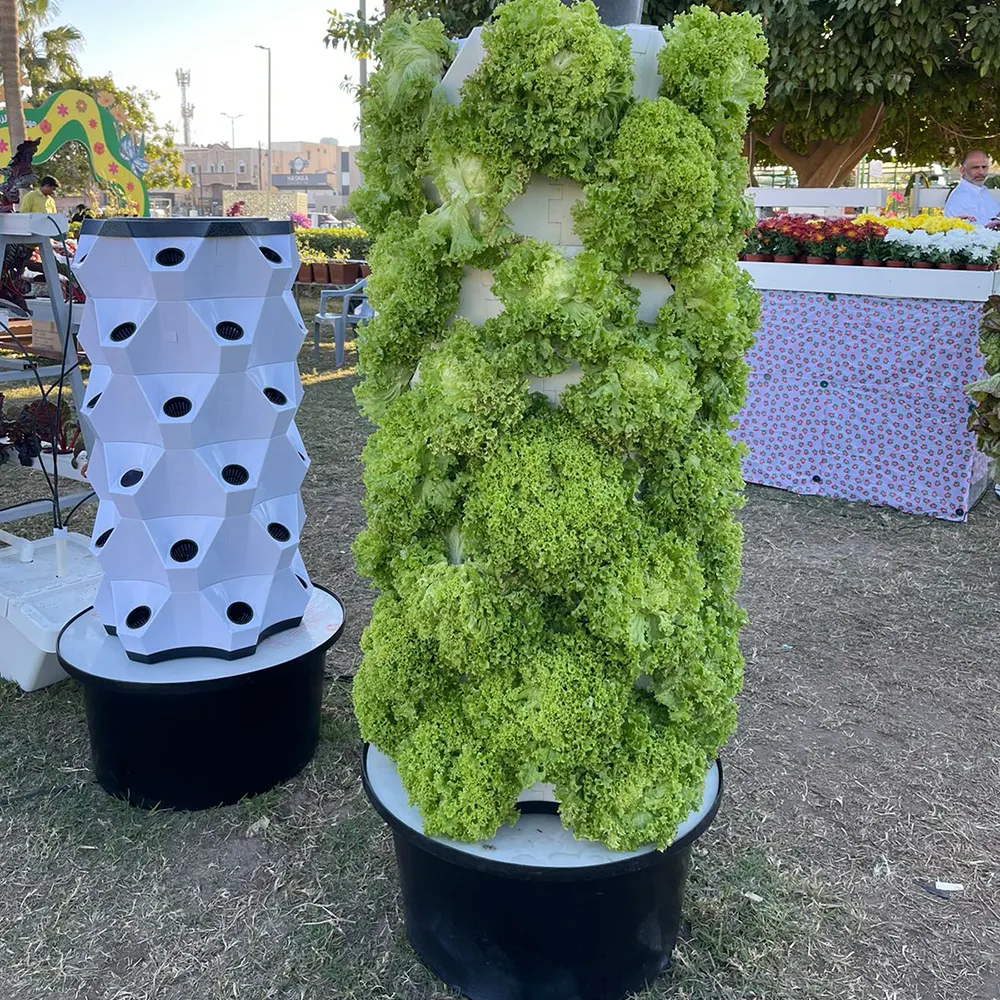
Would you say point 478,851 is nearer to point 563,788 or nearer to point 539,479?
point 563,788

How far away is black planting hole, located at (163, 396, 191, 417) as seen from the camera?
102 inches

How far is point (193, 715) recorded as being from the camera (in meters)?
2.65

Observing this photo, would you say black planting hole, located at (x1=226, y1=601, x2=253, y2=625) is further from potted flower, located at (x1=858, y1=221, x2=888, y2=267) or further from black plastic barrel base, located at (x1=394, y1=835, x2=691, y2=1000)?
potted flower, located at (x1=858, y1=221, x2=888, y2=267)

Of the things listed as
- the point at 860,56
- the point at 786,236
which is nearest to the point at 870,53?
the point at 860,56

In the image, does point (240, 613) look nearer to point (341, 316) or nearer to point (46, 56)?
point (341, 316)

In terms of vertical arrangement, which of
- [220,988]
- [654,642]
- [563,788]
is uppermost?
[654,642]

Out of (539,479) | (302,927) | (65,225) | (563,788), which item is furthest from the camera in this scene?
(65,225)

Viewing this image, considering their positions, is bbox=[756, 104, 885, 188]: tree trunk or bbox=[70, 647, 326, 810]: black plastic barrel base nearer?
bbox=[70, 647, 326, 810]: black plastic barrel base

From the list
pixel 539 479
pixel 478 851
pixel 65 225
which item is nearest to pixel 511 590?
pixel 539 479

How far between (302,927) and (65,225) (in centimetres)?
245

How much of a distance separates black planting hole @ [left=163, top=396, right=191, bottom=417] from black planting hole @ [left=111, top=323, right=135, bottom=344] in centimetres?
21

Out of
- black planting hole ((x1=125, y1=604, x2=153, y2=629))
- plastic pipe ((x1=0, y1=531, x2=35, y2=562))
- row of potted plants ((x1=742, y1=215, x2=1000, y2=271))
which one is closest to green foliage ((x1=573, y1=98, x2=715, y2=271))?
black planting hole ((x1=125, y1=604, x2=153, y2=629))

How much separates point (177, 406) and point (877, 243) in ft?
14.6

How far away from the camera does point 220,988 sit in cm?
215
